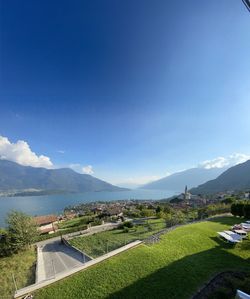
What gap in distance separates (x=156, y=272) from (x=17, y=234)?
53.0 ft

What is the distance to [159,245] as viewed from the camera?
51.0 feet

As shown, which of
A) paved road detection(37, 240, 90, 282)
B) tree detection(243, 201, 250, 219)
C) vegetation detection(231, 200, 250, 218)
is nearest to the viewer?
paved road detection(37, 240, 90, 282)

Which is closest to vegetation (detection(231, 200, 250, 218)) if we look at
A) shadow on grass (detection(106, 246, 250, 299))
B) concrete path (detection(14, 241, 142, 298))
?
shadow on grass (detection(106, 246, 250, 299))

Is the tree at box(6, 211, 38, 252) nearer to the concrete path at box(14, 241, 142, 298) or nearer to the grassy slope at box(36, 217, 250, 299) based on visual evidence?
the concrete path at box(14, 241, 142, 298)

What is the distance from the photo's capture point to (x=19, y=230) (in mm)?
20578

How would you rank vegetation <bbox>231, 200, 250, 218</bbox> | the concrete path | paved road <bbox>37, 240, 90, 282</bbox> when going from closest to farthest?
1. the concrete path
2. paved road <bbox>37, 240, 90, 282</bbox>
3. vegetation <bbox>231, 200, 250, 218</bbox>

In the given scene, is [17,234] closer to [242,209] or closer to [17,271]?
[17,271]

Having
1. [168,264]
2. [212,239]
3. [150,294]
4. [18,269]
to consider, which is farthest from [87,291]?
[212,239]

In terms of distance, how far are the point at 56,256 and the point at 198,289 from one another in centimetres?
1428

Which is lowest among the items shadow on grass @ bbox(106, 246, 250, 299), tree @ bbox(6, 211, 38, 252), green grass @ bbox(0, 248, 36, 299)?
green grass @ bbox(0, 248, 36, 299)

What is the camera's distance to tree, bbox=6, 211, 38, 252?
20031 mm

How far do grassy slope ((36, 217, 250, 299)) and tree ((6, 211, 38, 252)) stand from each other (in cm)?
1256

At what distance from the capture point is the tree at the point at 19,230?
20.0 m

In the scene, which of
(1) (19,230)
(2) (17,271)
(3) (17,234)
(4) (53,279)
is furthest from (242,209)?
(3) (17,234)
